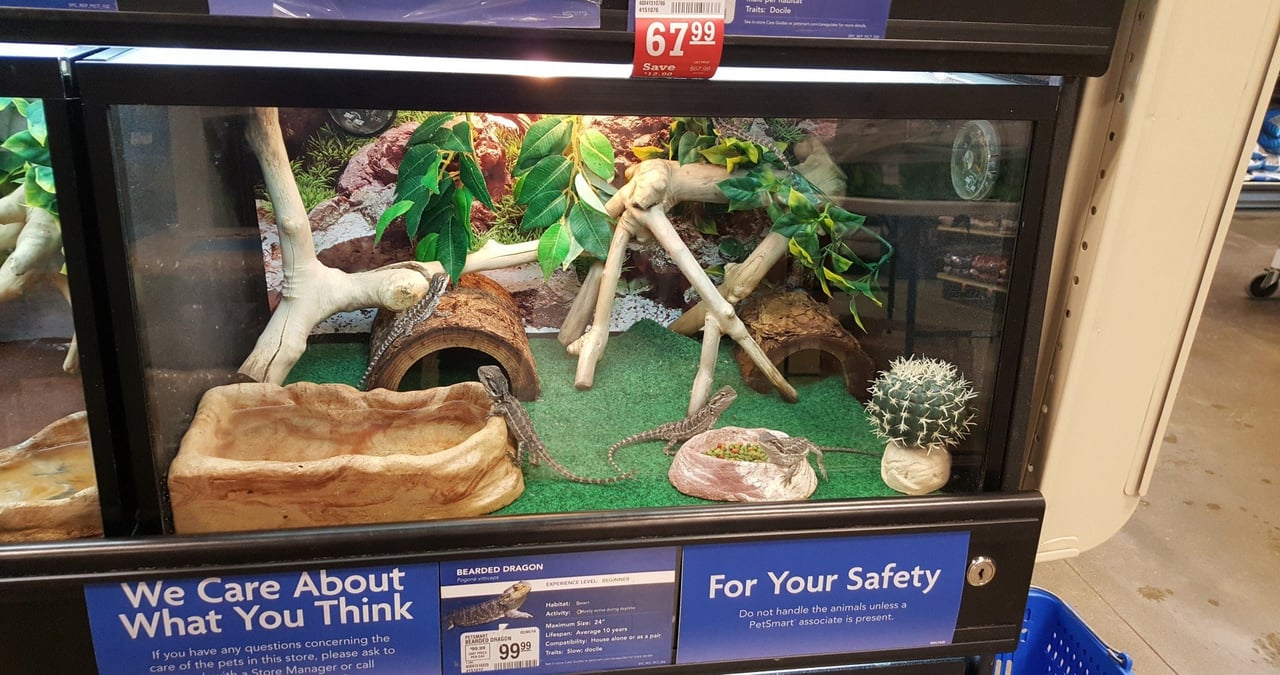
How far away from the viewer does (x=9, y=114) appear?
106cm

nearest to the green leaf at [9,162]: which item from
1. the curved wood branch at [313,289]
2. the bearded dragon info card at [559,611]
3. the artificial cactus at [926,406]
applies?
the curved wood branch at [313,289]

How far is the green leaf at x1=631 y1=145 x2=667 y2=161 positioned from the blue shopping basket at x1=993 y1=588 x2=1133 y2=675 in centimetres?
114

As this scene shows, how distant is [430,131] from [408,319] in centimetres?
33

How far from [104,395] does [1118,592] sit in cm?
251

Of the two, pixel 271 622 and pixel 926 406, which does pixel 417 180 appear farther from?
pixel 926 406

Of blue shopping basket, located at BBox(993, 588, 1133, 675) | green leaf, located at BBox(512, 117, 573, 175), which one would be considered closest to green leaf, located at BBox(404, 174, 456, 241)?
green leaf, located at BBox(512, 117, 573, 175)

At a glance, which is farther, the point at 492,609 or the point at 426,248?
the point at 426,248

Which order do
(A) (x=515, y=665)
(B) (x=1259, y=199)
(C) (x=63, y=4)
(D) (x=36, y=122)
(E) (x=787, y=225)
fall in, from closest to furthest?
(C) (x=63, y=4) → (D) (x=36, y=122) → (A) (x=515, y=665) → (E) (x=787, y=225) → (B) (x=1259, y=199)

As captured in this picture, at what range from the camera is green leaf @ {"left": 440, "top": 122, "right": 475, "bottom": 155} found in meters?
1.27

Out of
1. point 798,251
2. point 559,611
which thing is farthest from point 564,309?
point 559,611

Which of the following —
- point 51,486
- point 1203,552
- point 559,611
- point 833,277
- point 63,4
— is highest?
point 63,4

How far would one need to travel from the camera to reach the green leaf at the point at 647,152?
4.48 feet

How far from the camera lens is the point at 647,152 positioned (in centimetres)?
138

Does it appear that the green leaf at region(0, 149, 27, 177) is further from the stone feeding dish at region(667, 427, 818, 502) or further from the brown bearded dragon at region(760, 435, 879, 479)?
the brown bearded dragon at region(760, 435, 879, 479)
